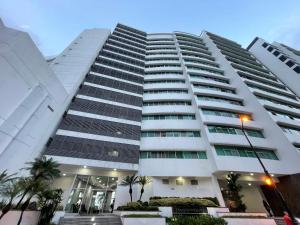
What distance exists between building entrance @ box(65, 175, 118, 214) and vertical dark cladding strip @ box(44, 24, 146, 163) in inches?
127

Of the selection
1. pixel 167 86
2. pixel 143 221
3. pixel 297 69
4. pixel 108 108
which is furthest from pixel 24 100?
pixel 297 69

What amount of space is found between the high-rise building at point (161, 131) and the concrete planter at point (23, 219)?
6237 mm

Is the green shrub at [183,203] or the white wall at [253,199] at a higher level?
the white wall at [253,199]

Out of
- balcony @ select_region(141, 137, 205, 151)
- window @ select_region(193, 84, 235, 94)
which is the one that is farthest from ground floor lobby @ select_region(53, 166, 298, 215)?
window @ select_region(193, 84, 235, 94)

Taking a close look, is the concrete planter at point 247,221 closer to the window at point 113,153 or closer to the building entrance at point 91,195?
the building entrance at point 91,195

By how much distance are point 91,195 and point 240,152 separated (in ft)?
69.0

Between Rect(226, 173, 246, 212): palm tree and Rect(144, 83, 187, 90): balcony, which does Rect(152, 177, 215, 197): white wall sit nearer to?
Rect(226, 173, 246, 212): palm tree

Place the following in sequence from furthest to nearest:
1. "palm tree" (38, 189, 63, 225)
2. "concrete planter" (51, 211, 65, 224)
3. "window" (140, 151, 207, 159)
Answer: "window" (140, 151, 207, 159), "concrete planter" (51, 211, 65, 224), "palm tree" (38, 189, 63, 225)

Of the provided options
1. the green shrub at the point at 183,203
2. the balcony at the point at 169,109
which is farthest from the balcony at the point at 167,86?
the green shrub at the point at 183,203

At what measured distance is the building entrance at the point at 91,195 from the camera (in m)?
19.2

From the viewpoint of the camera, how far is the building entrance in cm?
1923

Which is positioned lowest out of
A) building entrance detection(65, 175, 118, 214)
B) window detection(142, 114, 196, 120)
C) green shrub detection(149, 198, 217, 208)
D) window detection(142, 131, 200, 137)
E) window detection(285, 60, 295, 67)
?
green shrub detection(149, 198, 217, 208)

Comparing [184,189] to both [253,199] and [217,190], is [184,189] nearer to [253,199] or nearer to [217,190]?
[217,190]

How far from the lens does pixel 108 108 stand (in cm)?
2605
